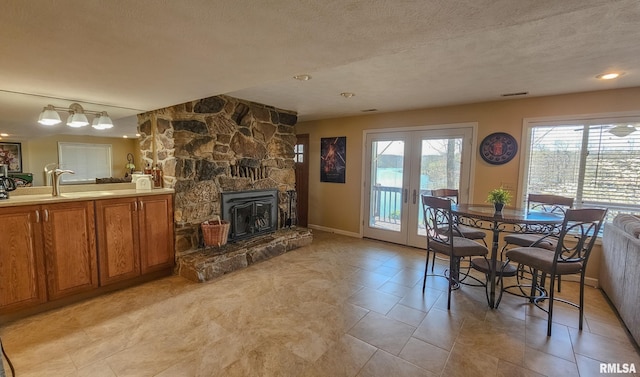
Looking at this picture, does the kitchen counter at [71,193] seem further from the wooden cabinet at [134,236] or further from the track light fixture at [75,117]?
the track light fixture at [75,117]

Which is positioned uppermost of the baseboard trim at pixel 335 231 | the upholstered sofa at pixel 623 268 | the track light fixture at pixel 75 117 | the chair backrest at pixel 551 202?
the track light fixture at pixel 75 117

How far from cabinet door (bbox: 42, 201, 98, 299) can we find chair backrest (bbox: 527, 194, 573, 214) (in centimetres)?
480

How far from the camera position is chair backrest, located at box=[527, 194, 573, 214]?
3.09 metres

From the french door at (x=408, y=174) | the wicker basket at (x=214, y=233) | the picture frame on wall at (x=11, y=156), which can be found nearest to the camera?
the picture frame on wall at (x=11, y=156)

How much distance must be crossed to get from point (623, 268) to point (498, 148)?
1.82 meters

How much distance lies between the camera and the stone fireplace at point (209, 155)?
3330 millimetres

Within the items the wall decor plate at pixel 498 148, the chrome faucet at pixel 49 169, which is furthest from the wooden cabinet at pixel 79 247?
the wall decor plate at pixel 498 148

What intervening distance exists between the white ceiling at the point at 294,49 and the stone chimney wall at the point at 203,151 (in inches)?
13.9

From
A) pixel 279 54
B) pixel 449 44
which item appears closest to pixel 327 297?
pixel 279 54

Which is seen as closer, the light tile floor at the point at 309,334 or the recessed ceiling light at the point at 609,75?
the light tile floor at the point at 309,334

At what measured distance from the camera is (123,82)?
2229mm

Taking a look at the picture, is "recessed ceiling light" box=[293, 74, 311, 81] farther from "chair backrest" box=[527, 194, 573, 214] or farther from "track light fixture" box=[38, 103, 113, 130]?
"chair backrest" box=[527, 194, 573, 214]

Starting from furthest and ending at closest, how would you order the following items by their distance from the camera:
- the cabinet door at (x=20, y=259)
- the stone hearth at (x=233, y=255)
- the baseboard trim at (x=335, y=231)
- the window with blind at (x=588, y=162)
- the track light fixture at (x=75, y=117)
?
the baseboard trim at (x=335, y=231)
the stone hearth at (x=233, y=255)
the window with blind at (x=588, y=162)
the track light fixture at (x=75, y=117)
the cabinet door at (x=20, y=259)

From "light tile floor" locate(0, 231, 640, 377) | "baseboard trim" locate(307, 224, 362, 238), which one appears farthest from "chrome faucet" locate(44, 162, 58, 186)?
"baseboard trim" locate(307, 224, 362, 238)
